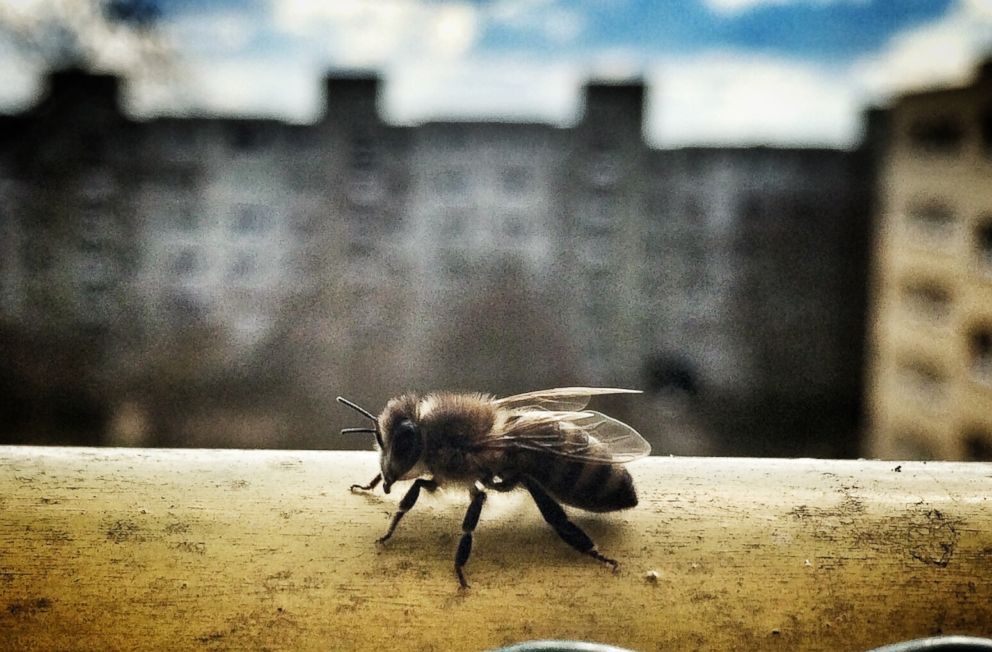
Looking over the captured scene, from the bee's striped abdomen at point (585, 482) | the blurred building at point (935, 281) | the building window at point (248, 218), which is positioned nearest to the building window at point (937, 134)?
the blurred building at point (935, 281)

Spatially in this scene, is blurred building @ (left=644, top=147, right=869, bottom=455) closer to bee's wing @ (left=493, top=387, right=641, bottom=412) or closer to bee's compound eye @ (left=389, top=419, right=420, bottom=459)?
bee's wing @ (left=493, top=387, right=641, bottom=412)

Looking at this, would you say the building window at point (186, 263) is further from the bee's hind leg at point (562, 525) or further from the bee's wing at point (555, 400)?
the bee's hind leg at point (562, 525)

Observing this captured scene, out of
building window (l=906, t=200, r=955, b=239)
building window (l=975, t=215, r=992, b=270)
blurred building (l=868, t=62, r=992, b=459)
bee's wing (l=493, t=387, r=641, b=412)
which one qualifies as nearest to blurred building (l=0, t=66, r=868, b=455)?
blurred building (l=868, t=62, r=992, b=459)

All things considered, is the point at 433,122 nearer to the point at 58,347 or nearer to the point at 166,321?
the point at 166,321

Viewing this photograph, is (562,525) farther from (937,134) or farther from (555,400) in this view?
(937,134)

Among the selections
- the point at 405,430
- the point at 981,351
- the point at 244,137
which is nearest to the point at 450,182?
the point at 244,137

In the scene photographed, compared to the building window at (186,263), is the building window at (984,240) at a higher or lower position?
higher
